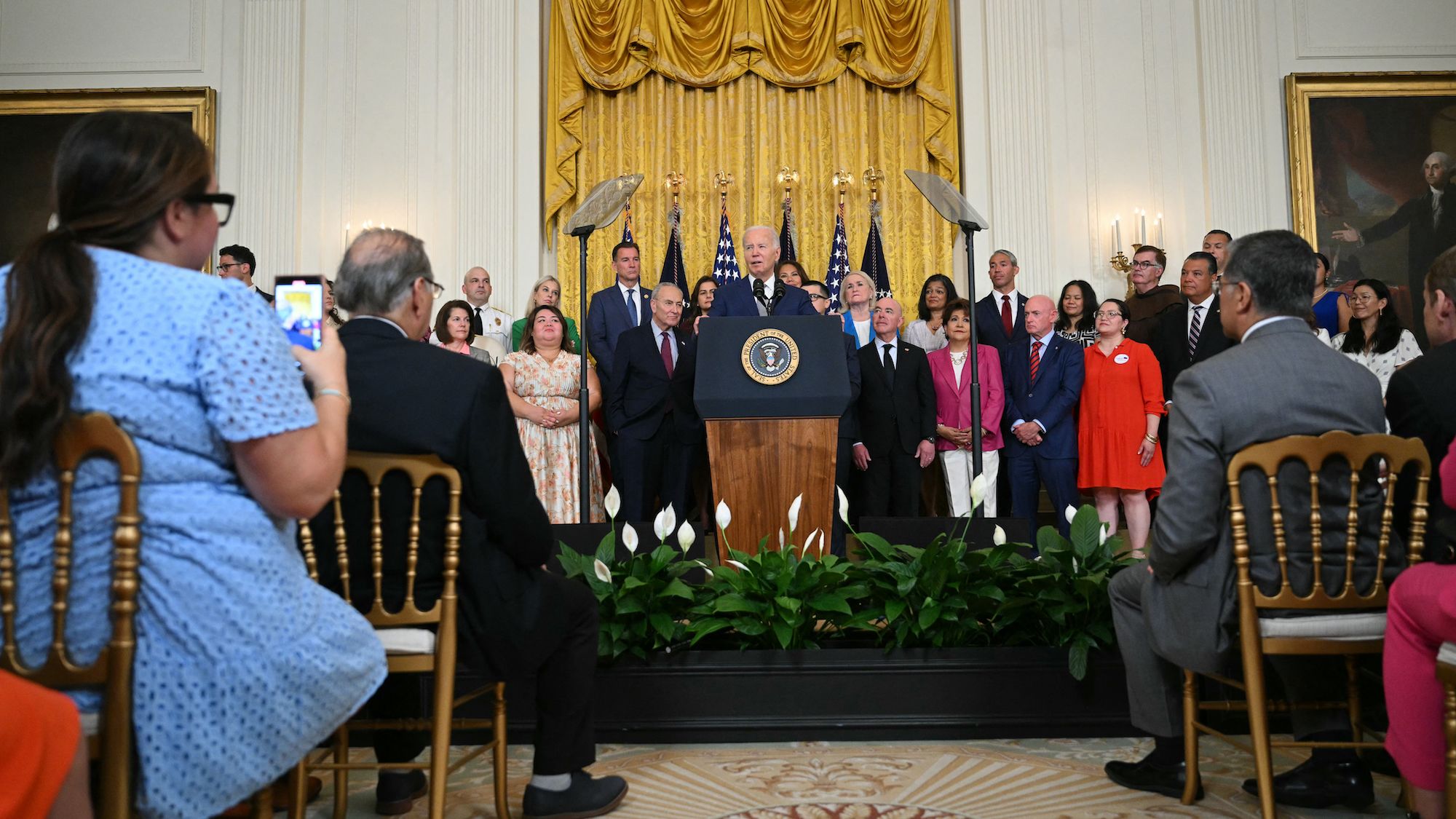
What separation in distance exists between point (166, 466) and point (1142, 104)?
845 cm

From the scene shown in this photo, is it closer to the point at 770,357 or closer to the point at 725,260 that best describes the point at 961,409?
the point at 770,357

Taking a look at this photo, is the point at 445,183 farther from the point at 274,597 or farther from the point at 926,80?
the point at 274,597

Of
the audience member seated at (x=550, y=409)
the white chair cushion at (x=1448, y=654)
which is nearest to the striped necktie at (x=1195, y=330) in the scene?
the audience member seated at (x=550, y=409)

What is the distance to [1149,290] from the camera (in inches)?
298

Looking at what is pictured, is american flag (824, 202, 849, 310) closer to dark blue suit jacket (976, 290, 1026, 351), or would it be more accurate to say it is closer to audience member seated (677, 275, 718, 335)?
dark blue suit jacket (976, 290, 1026, 351)

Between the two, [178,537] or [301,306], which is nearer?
[178,537]

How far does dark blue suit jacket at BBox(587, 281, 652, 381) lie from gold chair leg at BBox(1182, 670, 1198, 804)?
4.51m

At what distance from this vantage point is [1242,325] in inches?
104

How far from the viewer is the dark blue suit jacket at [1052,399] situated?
651cm

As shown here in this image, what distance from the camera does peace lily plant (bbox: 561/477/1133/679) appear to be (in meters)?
3.29

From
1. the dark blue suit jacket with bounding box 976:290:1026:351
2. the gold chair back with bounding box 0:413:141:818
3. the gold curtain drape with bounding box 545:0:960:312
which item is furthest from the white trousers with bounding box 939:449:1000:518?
the gold chair back with bounding box 0:413:141:818

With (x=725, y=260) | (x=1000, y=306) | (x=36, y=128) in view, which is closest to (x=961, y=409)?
(x=1000, y=306)

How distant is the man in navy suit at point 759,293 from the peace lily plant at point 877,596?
2.65m

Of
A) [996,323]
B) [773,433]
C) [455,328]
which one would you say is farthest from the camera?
[996,323]
